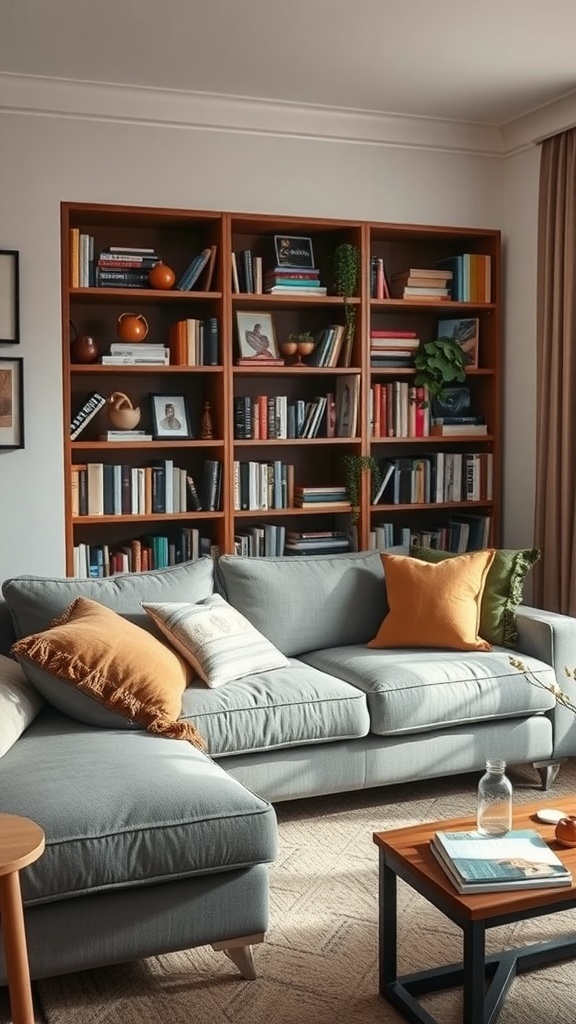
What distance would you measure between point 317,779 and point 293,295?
2235 mm

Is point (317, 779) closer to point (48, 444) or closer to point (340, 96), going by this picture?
point (48, 444)

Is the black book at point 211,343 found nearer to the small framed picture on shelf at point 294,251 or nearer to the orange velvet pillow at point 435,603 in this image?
the small framed picture on shelf at point 294,251

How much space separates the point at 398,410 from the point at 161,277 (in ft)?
4.23

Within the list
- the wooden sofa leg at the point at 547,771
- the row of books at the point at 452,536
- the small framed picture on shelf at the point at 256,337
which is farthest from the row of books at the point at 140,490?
the wooden sofa leg at the point at 547,771

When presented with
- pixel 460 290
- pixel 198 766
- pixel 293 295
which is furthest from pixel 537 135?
pixel 198 766

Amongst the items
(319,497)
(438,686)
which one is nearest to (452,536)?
(319,497)

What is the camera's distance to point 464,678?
3857mm

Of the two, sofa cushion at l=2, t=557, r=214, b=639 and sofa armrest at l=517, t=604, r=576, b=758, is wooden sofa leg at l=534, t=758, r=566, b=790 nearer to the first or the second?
sofa armrest at l=517, t=604, r=576, b=758

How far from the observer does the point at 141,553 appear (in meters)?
4.78

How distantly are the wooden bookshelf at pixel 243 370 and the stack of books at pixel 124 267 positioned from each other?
67mm

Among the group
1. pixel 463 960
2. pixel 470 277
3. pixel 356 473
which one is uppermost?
pixel 470 277

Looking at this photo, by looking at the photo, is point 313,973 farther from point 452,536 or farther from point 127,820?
point 452,536

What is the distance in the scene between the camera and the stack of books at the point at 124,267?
15.1 ft

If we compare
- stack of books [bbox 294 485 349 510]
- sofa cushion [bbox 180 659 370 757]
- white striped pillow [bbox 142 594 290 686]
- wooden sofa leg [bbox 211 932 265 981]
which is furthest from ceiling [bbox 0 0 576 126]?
wooden sofa leg [bbox 211 932 265 981]
